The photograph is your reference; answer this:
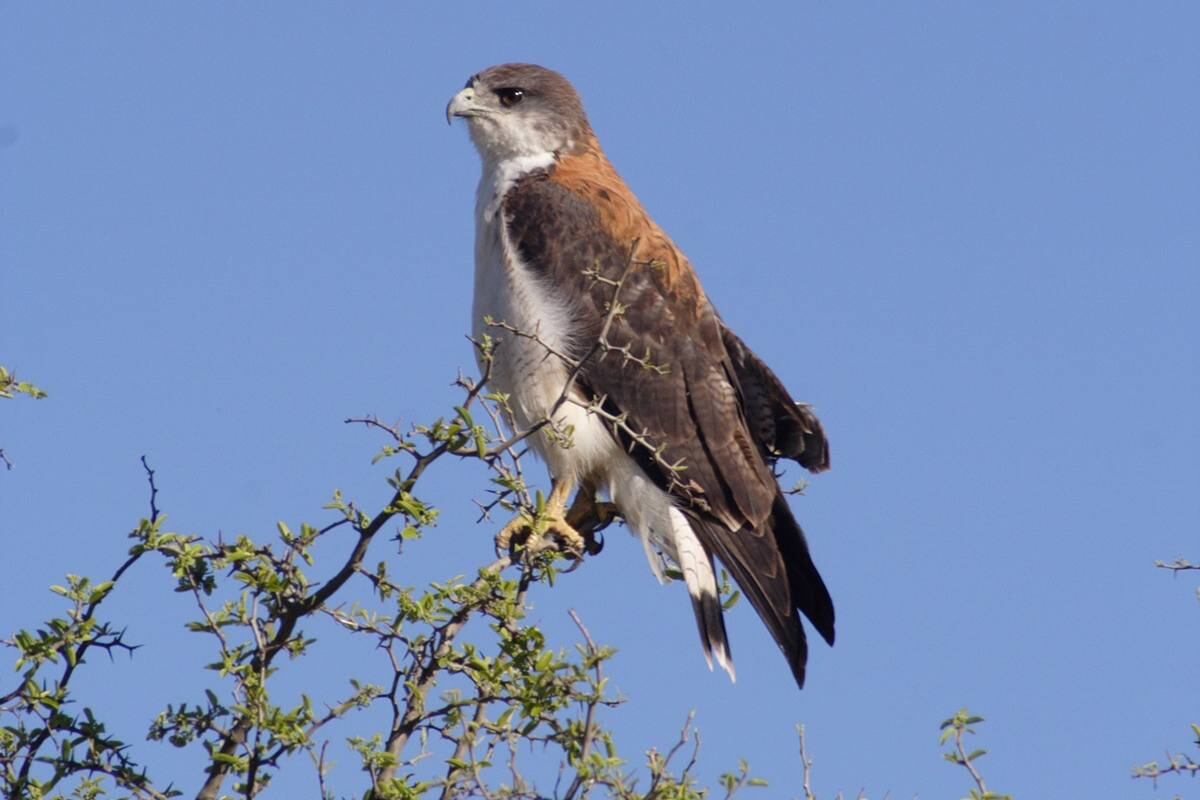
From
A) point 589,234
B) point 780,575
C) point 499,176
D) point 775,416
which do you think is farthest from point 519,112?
point 780,575

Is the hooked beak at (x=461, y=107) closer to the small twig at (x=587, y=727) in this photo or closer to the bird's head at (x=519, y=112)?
the bird's head at (x=519, y=112)

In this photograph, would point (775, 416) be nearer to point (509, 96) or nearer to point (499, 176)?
point (499, 176)

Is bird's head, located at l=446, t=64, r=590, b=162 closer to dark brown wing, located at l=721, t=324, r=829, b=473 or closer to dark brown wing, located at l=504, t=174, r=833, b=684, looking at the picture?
dark brown wing, located at l=504, t=174, r=833, b=684

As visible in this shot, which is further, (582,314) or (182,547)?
(582,314)

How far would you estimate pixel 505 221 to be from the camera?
572 centimetres

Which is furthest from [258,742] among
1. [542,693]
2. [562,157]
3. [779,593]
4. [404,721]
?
[562,157]

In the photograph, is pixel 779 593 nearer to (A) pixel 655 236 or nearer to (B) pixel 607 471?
(B) pixel 607 471

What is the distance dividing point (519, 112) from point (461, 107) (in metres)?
0.22

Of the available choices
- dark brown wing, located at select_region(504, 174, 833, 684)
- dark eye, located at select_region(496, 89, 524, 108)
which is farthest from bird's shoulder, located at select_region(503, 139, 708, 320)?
dark eye, located at select_region(496, 89, 524, 108)

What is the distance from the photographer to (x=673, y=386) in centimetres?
566

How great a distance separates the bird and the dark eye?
475mm

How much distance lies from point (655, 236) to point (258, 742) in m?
3.05

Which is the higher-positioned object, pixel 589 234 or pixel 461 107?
pixel 461 107

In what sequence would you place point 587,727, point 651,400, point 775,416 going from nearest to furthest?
point 587,727
point 651,400
point 775,416
